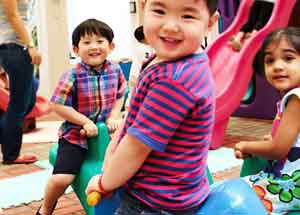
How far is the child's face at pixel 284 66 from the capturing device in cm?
145

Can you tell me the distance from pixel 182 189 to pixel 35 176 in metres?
1.81

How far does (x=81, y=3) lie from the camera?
25.0ft

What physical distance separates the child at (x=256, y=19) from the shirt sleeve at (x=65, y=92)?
1835mm

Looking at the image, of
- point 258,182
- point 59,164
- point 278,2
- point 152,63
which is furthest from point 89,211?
point 278,2

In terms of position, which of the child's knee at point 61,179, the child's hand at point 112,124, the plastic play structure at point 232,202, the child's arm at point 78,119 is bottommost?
the child's knee at point 61,179

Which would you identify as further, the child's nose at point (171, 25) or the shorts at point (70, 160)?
the shorts at point (70, 160)

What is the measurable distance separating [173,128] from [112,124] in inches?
37.1

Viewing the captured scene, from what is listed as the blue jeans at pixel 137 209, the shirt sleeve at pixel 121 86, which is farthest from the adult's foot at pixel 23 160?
the blue jeans at pixel 137 209

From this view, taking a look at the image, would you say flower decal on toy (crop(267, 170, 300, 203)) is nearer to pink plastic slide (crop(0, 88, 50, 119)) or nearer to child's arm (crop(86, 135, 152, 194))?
child's arm (crop(86, 135, 152, 194))

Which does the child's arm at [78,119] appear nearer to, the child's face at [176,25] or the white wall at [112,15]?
the child's face at [176,25]

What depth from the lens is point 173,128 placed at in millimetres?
921

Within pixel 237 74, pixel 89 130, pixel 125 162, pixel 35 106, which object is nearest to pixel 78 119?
pixel 89 130

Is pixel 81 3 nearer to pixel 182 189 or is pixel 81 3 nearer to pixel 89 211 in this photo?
pixel 89 211

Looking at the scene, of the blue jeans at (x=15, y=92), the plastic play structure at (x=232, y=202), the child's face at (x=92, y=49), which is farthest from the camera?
the blue jeans at (x=15, y=92)
